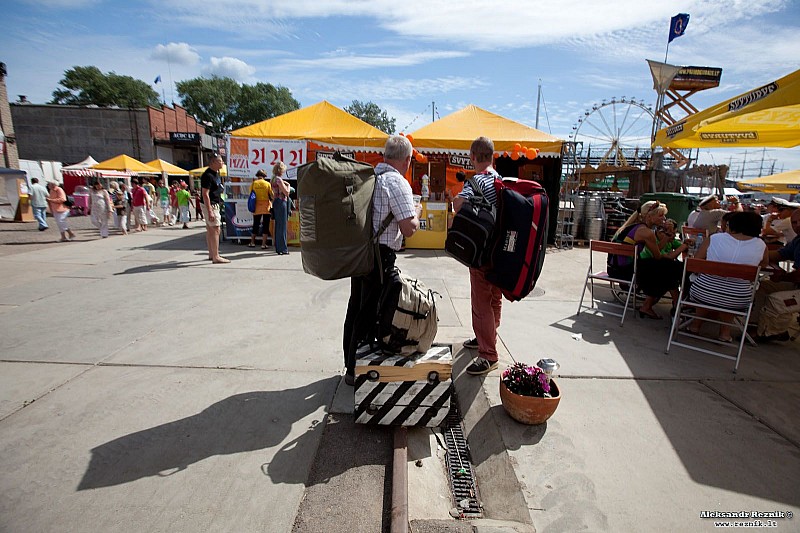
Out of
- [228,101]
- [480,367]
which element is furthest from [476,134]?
[228,101]

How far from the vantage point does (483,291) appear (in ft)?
10.5

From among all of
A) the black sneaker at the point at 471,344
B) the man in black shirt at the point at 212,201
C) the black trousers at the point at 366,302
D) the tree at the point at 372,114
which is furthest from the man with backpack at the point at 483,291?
the tree at the point at 372,114

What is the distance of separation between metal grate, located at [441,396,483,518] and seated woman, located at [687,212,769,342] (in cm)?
324

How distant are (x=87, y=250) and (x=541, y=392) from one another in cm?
1054

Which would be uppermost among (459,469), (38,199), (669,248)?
(38,199)

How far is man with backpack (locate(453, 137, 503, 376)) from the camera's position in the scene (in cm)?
299

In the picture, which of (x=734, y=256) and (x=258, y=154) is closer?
(x=734, y=256)

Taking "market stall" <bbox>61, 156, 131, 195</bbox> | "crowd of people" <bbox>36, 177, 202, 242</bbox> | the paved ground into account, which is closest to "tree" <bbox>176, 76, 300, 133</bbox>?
"market stall" <bbox>61, 156, 131, 195</bbox>

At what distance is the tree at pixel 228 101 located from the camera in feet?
191

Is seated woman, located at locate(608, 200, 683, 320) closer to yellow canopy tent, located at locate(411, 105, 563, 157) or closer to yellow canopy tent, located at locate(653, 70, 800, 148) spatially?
yellow canopy tent, located at locate(653, 70, 800, 148)

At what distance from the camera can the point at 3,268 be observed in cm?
699

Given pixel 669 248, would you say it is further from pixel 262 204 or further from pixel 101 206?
pixel 101 206

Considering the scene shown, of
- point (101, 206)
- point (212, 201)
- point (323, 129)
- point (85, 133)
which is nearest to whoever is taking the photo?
point (212, 201)

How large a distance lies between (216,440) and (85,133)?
139 feet
